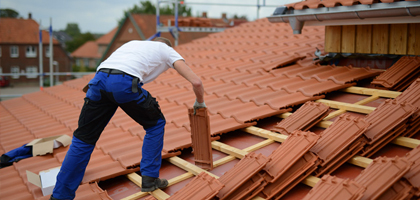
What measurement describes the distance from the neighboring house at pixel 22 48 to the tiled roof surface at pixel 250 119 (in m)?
34.7

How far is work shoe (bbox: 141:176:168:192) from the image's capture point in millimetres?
2422

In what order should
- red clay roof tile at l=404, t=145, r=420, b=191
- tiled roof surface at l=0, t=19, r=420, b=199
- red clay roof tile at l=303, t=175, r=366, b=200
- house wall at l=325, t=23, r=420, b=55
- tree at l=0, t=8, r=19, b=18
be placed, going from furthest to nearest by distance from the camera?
tree at l=0, t=8, r=19, b=18
house wall at l=325, t=23, r=420, b=55
tiled roof surface at l=0, t=19, r=420, b=199
red clay roof tile at l=404, t=145, r=420, b=191
red clay roof tile at l=303, t=175, r=366, b=200

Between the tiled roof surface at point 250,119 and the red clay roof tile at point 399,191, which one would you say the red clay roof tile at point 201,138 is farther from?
the red clay roof tile at point 399,191

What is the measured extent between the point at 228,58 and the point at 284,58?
Answer: 1.20 m

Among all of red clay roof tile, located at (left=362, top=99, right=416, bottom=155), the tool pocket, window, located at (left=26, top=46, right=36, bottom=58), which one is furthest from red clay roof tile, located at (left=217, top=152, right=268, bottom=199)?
window, located at (left=26, top=46, right=36, bottom=58)

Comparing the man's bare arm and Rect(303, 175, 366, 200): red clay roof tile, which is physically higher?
the man's bare arm

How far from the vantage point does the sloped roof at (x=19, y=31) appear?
1449 inches

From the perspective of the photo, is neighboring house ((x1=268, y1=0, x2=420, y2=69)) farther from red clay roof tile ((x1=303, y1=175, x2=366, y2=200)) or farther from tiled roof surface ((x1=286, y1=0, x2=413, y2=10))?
red clay roof tile ((x1=303, y1=175, x2=366, y2=200))

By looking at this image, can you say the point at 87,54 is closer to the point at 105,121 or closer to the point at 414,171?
the point at 105,121

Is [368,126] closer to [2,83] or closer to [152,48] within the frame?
[152,48]

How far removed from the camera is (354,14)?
11.1 feet

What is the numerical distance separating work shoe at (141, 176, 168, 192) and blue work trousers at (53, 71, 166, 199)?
33 mm

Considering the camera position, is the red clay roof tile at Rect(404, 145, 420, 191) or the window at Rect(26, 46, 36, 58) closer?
the red clay roof tile at Rect(404, 145, 420, 191)

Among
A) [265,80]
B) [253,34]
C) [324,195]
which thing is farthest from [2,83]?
[324,195]
